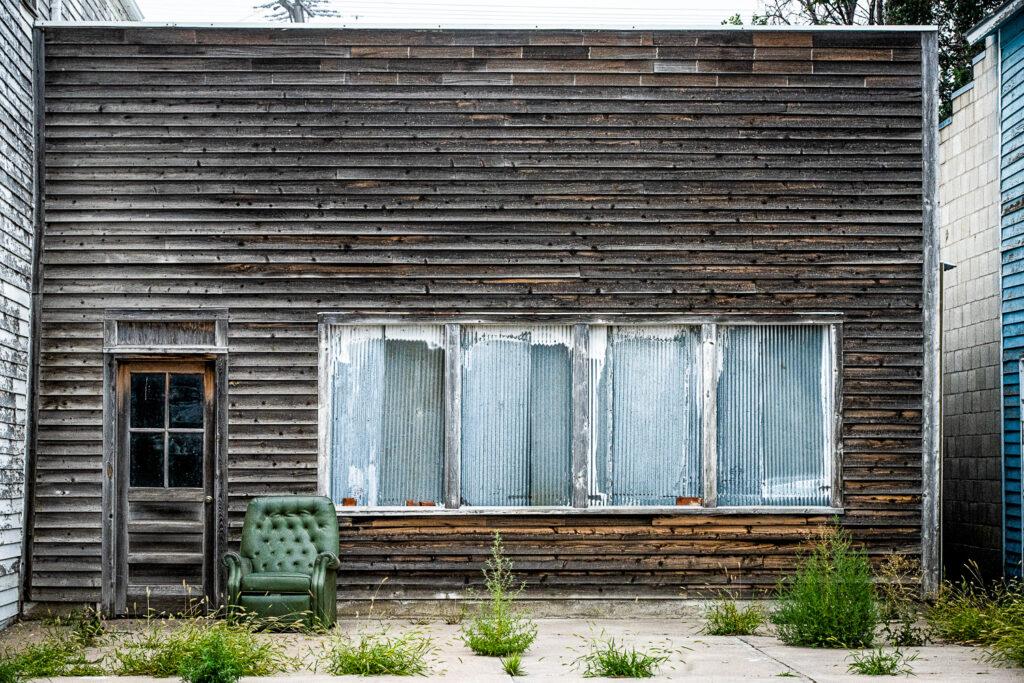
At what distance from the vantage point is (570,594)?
9727mm

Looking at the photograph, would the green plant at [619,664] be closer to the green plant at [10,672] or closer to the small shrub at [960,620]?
the small shrub at [960,620]

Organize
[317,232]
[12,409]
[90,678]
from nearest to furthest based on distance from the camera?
[90,678]
[12,409]
[317,232]

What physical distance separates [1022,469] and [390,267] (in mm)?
5933

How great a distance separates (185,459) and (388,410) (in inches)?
69.8

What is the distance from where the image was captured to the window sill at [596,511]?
973 cm

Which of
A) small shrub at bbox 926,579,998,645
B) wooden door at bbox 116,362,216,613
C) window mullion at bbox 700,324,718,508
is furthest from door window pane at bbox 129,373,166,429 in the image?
small shrub at bbox 926,579,998,645

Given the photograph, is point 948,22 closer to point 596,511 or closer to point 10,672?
point 596,511

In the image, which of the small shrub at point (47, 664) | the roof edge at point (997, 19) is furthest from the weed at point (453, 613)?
the roof edge at point (997, 19)

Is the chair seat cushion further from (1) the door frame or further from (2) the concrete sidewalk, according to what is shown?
(1) the door frame

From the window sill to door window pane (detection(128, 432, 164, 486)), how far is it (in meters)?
1.57

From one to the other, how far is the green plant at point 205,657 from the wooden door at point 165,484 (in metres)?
1.84

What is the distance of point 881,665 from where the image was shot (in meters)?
7.04

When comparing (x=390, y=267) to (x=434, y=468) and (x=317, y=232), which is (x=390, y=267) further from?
(x=434, y=468)

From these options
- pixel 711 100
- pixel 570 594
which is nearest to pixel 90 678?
pixel 570 594
